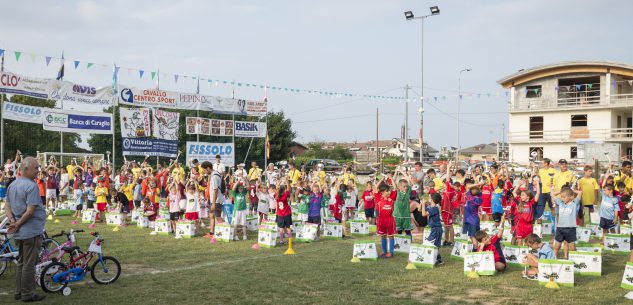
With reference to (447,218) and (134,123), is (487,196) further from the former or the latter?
(134,123)

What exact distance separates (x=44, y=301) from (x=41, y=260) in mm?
1232

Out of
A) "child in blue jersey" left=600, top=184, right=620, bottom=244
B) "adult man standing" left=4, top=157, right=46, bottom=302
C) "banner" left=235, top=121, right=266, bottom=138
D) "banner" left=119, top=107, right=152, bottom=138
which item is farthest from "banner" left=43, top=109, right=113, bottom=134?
"child in blue jersey" left=600, top=184, right=620, bottom=244

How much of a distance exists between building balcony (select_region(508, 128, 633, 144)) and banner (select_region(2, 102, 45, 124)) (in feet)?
134

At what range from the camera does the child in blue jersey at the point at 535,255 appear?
9.86 meters

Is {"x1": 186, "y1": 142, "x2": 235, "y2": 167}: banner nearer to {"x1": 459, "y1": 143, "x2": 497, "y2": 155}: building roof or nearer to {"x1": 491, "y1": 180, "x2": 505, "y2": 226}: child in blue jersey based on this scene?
{"x1": 491, "y1": 180, "x2": 505, "y2": 226}: child in blue jersey

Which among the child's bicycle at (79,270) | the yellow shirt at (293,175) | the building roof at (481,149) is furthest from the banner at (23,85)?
the building roof at (481,149)

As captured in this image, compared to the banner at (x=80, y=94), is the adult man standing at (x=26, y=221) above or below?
below

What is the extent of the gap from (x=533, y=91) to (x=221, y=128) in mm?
33365

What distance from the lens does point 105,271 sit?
9367mm

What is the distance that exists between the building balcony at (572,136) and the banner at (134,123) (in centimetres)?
3600

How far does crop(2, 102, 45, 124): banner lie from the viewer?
81.9 feet

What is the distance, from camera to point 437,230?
1208cm

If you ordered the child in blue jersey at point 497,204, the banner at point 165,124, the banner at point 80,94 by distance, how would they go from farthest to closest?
the banner at point 165,124 → the banner at point 80,94 → the child in blue jersey at point 497,204

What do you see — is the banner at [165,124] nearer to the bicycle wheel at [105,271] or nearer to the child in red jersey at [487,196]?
the child in red jersey at [487,196]
